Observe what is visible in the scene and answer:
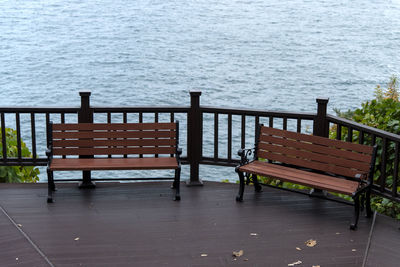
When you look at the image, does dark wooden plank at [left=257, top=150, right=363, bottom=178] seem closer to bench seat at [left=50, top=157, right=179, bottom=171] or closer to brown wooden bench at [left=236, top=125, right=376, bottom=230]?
brown wooden bench at [left=236, top=125, right=376, bottom=230]

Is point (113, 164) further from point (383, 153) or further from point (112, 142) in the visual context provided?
point (383, 153)

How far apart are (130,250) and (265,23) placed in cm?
4045

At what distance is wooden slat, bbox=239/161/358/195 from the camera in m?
5.74

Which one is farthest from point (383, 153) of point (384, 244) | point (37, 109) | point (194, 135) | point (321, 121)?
point (37, 109)

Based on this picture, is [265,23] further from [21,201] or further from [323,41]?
[21,201]

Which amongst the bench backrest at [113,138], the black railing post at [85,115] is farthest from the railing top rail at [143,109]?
the bench backrest at [113,138]

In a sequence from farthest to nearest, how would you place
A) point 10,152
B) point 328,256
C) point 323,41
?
1. point 323,41
2. point 10,152
3. point 328,256

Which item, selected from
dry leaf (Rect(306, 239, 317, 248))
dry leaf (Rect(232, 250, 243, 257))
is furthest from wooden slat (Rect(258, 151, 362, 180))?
dry leaf (Rect(232, 250, 243, 257))

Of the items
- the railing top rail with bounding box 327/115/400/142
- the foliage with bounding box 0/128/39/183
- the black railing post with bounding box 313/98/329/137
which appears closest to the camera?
the railing top rail with bounding box 327/115/400/142

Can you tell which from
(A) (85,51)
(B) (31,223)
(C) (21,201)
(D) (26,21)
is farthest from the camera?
(D) (26,21)

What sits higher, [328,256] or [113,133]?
[113,133]

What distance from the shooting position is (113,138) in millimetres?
6684

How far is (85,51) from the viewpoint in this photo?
37875mm

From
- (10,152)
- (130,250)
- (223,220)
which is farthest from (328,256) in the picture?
(10,152)
